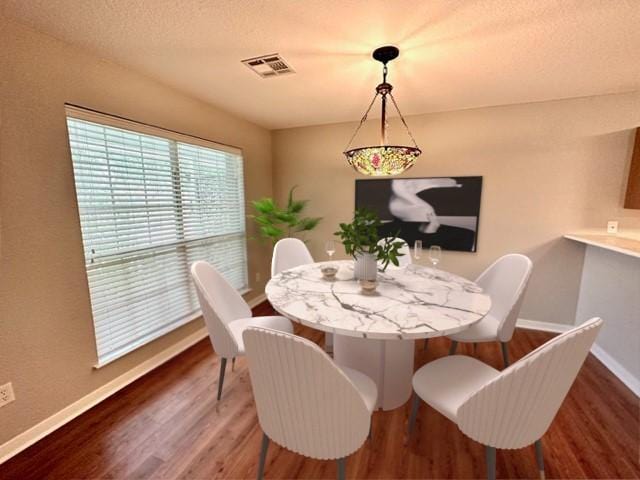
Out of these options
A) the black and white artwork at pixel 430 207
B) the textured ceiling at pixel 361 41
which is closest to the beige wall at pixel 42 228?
the textured ceiling at pixel 361 41

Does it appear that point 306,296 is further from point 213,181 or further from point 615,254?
point 615,254

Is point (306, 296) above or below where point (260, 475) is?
above

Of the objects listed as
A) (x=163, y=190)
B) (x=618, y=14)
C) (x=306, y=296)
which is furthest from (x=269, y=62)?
(x=618, y=14)

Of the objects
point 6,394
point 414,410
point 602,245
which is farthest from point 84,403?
point 602,245

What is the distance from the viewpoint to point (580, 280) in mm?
2738

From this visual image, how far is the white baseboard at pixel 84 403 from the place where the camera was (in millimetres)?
1513

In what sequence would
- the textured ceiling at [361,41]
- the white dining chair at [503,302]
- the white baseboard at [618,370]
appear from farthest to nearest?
the white baseboard at [618,370]
the white dining chair at [503,302]
the textured ceiling at [361,41]

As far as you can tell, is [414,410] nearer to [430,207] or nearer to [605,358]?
[605,358]

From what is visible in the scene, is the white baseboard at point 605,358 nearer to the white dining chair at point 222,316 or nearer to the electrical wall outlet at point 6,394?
the white dining chair at point 222,316

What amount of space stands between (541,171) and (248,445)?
11.2ft

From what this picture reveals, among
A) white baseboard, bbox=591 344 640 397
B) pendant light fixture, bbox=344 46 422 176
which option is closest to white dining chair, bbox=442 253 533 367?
white baseboard, bbox=591 344 640 397

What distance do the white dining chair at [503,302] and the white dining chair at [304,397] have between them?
1123mm

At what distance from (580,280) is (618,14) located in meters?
2.32

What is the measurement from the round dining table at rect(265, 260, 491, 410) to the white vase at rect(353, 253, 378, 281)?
87 mm
